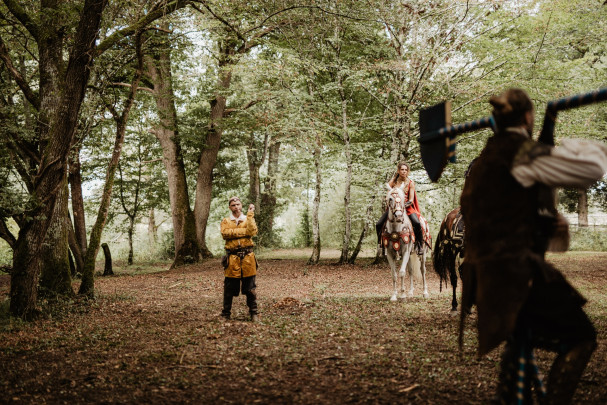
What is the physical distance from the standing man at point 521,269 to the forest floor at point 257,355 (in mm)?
1345

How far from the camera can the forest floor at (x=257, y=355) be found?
154 inches

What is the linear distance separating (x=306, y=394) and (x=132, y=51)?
27.4ft

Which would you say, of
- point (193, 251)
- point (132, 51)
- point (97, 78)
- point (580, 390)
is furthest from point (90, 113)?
point (193, 251)

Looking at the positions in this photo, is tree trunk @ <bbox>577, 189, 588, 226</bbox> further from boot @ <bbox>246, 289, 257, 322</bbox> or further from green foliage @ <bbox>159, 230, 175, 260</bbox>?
boot @ <bbox>246, 289, 257, 322</bbox>

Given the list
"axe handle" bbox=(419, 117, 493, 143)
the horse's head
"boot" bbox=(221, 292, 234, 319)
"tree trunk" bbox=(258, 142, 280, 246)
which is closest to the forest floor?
"boot" bbox=(221, 292, 234, 319)

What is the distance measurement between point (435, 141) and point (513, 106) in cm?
56

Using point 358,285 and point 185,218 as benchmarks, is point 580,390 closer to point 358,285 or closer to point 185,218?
point 358,285

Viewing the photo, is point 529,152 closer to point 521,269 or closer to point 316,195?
point 521,269

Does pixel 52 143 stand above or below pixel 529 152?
above

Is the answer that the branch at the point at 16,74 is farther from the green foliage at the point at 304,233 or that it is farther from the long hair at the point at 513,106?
the green foliage at the point at 304,233

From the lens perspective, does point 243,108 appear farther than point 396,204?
Yes

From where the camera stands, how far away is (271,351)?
17.6 ft

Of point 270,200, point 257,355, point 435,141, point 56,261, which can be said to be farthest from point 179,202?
point 435,141

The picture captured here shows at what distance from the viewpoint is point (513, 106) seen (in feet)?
8.43
